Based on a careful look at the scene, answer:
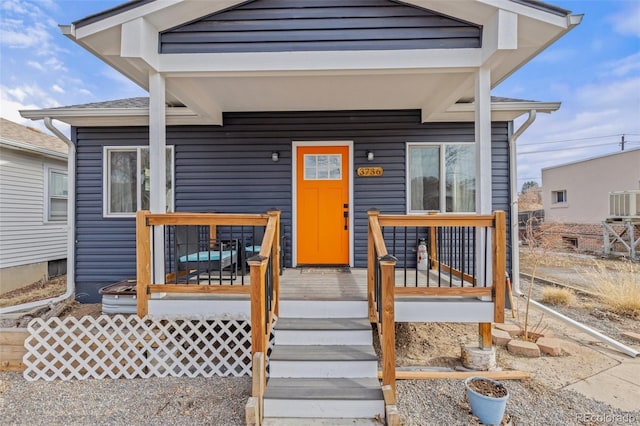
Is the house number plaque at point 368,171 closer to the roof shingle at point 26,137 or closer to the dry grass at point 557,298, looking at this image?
the dry grass at point 557,298

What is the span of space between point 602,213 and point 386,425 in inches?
639

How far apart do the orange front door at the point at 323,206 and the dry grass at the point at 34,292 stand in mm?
4999

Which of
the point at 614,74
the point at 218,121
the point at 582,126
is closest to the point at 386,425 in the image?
the point at 218,121

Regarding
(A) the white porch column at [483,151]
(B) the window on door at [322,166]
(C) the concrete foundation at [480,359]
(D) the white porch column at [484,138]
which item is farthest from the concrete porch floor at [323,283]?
(D) the white porch column at [484,138]

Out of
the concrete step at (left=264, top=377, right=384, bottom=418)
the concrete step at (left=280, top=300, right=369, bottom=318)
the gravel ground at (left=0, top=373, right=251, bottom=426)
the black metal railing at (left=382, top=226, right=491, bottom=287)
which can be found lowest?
the gravel ground at (left=0, top=373, right=251, bottom=426)

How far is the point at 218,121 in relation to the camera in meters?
5.09

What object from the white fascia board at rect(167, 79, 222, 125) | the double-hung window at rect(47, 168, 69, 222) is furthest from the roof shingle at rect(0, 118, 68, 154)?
the white fascia board at rect(167, 79, 222, 125)

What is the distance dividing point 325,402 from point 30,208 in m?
8.45

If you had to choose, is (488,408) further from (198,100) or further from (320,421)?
(198,100)

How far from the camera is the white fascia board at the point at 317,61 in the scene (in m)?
3.34

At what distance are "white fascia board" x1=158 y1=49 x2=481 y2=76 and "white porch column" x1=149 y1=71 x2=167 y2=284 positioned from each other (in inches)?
9.5

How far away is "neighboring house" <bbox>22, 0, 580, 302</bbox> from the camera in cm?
332

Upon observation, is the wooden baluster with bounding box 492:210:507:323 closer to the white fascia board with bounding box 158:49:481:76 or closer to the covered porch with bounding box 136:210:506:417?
the covered porch with bounding box 136:210:506:417

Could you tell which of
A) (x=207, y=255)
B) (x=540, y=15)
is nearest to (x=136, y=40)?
(x=207, y=255)
